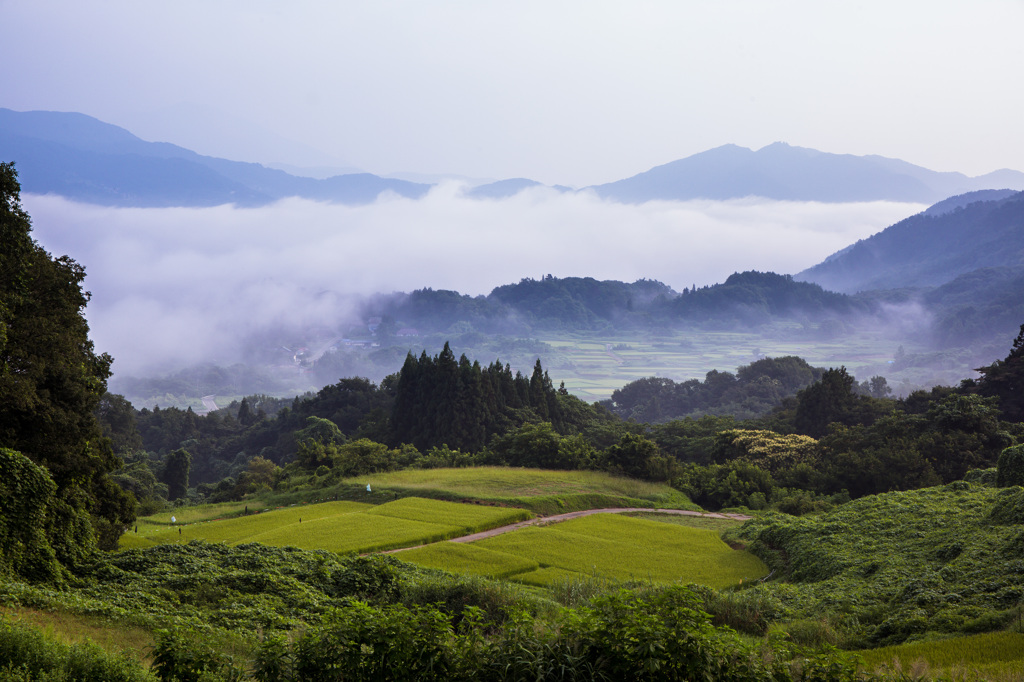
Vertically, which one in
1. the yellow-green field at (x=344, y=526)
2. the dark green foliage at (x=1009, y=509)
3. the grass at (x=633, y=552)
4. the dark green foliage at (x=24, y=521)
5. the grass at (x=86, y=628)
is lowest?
the grass at (x=633, y=552)

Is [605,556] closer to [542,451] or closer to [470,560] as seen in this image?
[470,560]

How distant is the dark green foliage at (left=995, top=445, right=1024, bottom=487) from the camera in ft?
62.7

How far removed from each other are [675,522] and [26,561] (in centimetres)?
2089

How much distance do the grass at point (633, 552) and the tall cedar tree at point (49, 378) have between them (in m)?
10.1

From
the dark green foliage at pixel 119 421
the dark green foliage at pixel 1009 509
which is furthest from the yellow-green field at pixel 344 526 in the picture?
the dark green foliage at pixel 119 421

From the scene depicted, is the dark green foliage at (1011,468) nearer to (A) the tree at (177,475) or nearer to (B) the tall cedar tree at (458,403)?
(B) the tall cedar tree at (458,403)

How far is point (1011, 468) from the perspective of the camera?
1938 centimetres

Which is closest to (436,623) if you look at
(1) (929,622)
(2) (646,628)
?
(2) (646,628)

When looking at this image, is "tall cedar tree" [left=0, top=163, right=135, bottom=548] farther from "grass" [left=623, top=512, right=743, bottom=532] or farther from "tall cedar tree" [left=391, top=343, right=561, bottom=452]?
"tall cedar tree" [left=391, top=343, right=561, bottom=452]

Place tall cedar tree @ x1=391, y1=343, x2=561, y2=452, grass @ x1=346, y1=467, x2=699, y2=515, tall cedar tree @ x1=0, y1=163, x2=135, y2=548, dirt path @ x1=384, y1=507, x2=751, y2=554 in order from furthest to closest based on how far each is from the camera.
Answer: tall cedar tree @ x1=391, y1=343, x2=561, y2=452
grass @ x1=346, y1=467, x2=699, y2=515
dirt path @ x1=384, y1=507, x2=751, y2=554
tall cedar tree @ x1=0, y1=163, x2=135, y2=548

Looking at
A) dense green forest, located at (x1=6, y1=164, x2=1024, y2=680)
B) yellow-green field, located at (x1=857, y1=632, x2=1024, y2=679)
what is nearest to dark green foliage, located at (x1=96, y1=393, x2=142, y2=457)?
dense green forest, located at (x1=6, y1=164, x2=1024, y2=680)

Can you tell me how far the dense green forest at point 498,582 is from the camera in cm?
697

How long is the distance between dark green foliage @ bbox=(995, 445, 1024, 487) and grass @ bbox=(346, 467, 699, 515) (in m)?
12.7

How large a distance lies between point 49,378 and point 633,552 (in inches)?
605
